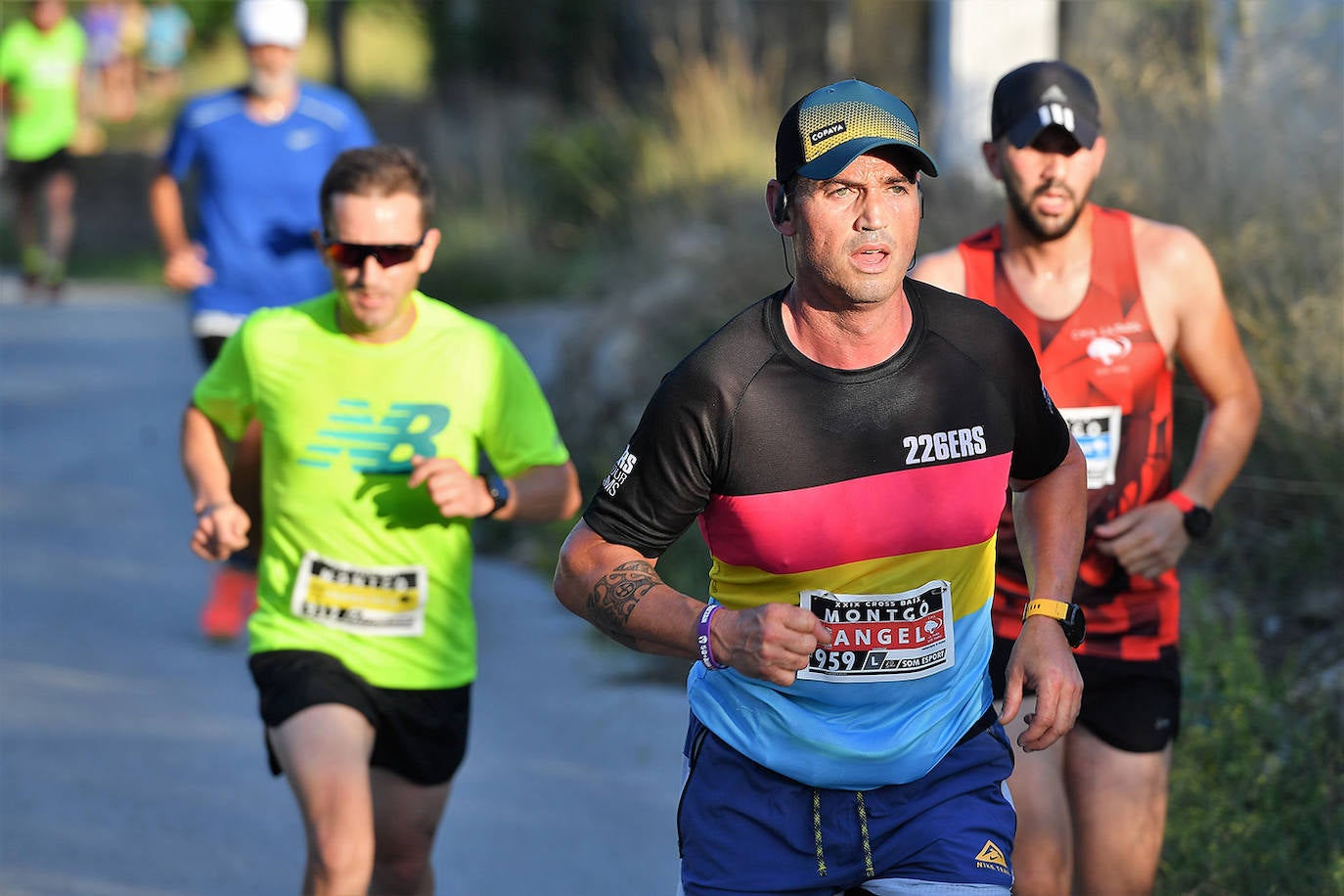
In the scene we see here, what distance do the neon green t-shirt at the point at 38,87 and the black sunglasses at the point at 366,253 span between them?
482 inches

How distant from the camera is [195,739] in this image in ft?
21.5

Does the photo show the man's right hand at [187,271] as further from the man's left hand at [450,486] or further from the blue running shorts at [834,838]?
the blue running shorts at [834,838]

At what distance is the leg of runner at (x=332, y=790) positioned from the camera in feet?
12.9

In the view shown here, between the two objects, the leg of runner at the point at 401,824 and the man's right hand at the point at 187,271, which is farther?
the man's right hand at the point at 187,271

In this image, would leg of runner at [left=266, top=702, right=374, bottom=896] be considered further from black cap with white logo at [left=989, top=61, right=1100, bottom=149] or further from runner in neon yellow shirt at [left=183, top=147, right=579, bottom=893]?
black cap with white logo at [left=989, top=61, right=1100, bottom=149]

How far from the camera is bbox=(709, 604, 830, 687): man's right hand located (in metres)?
2.55

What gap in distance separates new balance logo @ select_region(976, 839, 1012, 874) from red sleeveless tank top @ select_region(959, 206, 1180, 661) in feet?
3.10

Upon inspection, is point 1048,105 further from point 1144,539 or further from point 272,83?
point 272,83

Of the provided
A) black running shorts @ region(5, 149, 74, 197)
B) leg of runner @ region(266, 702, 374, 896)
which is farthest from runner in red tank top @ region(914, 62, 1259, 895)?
black running shorts @ region(5, 149, 74, 197)

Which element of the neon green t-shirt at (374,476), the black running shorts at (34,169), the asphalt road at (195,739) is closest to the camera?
the neon green t-shirt at (374,476)

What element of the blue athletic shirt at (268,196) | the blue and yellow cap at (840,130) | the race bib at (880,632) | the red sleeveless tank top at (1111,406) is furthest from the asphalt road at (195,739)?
the blue and yellow cap at (840,130)

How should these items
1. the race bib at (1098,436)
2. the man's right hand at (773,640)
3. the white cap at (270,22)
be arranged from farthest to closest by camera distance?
the white cap at (270,22)
the race bib at (1098,436)
the man's right hand at (773,640)

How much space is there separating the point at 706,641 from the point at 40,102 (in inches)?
561

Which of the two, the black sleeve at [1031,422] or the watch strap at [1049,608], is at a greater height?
the black sleeve at [1031,422]
